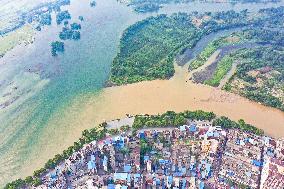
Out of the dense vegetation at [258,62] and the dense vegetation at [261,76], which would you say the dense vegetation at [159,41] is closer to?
the dense vegetation at [258,62]

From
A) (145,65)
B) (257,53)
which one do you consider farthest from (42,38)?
(257,53)

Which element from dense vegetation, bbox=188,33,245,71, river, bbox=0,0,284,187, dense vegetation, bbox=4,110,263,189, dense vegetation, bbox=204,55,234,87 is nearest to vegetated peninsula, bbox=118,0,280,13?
river, bbox=0,0,284,187

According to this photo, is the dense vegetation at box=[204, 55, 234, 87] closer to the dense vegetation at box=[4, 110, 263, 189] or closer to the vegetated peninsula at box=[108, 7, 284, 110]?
the vegetated peninsula at box=[108, 7, 284, 110]

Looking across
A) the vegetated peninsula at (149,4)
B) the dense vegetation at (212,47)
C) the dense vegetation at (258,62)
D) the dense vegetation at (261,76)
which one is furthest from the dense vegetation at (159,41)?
the dense vegetation at (261,76)

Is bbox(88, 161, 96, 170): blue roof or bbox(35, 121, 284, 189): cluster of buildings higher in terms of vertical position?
bbox(88, 161, 96, 170): blue roof

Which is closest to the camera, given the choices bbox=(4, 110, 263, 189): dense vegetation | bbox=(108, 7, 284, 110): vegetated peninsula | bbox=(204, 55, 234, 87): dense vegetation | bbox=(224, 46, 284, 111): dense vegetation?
bbox=(4, 110, 263, 189): dense vegetation

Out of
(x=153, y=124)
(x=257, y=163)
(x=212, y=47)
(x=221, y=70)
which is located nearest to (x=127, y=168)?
(x=153, y=124)
